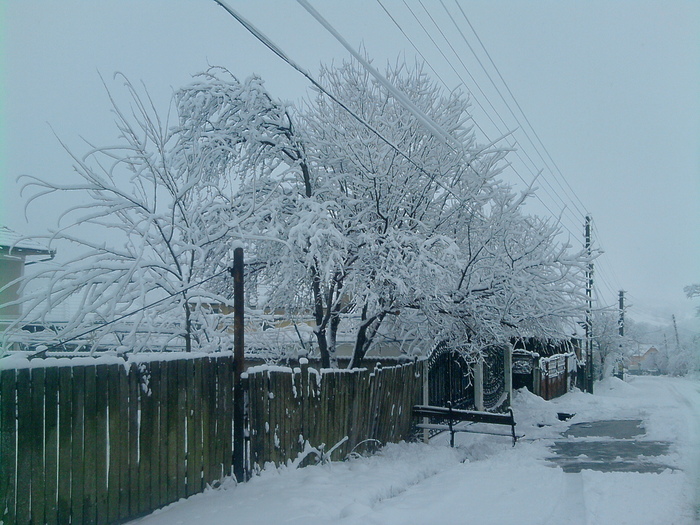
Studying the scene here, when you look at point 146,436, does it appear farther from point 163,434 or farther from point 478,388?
point 478,388

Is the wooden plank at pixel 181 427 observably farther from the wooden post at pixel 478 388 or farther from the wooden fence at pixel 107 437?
the wooden post at pixel 478 388

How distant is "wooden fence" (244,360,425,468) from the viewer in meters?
8.31

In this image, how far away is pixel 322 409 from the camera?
31.9 ft

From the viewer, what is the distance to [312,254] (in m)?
10.4

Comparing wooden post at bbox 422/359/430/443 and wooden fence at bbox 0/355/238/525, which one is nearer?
wooden fence at bbox 0/355/238/525

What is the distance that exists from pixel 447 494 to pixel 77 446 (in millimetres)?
4407

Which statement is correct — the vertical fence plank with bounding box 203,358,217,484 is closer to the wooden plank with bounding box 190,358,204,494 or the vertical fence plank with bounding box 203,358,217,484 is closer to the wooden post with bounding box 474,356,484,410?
the wooden plank with bounding box 190,358,204,494

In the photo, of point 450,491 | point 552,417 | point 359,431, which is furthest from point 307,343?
point 552,417

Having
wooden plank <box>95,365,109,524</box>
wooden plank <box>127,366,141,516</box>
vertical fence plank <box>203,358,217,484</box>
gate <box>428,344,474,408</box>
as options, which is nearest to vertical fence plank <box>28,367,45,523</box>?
wooden plank <box>95,365,109,524</box>

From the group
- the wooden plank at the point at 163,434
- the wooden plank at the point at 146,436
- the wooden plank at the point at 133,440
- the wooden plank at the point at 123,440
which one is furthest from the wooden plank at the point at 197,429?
the wooden plank at the point at 123,440

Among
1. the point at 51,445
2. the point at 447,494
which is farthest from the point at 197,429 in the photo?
the point at 447,494

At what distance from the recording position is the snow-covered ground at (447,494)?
668 centimetres

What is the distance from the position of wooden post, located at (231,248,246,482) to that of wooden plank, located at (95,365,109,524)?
6.84 ft

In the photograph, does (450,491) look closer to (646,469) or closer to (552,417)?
(646,469)
